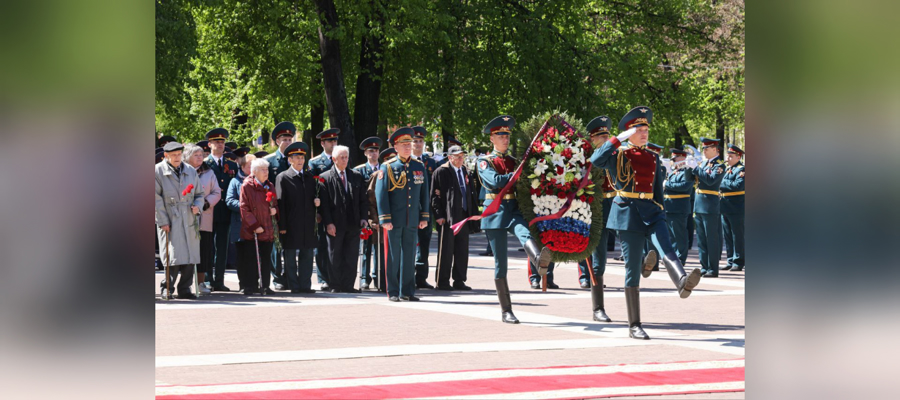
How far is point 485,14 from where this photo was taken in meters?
29.0

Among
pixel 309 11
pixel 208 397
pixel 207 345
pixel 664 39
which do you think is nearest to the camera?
pixel 208 397

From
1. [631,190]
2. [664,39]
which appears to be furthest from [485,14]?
[631,190]

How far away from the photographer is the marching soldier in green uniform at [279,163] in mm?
15984

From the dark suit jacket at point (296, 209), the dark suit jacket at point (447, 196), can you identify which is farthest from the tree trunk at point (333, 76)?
the dark suit jacket at point (296, 209)

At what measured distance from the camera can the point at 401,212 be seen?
14453 mm

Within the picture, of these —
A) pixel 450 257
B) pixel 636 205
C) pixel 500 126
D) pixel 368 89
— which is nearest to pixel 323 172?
pixel 450 257

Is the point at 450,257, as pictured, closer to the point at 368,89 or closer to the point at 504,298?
the point at 504,298

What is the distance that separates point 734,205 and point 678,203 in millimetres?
1027

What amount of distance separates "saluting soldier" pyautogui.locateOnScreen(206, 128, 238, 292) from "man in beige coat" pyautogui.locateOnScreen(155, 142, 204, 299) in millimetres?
1322

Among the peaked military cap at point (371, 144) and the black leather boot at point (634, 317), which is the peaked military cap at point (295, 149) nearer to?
the peaked military cap at point (371, 144)

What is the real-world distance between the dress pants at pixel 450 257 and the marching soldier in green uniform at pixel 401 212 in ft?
5.30
